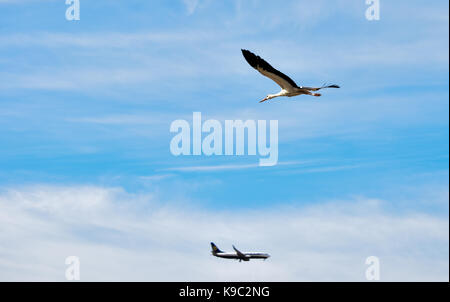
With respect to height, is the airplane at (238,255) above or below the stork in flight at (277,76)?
below

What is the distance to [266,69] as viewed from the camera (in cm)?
8944

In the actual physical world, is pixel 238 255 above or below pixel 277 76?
below

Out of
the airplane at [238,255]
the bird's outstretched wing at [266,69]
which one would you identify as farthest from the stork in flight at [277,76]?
the airplane at [238,255]

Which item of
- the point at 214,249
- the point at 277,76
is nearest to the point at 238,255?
the point at 214,249

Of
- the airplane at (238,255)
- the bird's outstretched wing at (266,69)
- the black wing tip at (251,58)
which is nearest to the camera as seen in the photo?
the black wing tip at (251,58)

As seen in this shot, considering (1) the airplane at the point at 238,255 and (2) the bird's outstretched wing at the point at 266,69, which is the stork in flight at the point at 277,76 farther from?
(1) the airplane at the point at 238,255

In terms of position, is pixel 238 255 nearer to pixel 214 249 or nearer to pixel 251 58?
pixel 214 249

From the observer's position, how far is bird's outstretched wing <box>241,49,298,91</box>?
88500 millimetres

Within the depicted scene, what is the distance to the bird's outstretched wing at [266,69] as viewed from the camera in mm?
88500

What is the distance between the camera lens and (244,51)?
89062 mm
